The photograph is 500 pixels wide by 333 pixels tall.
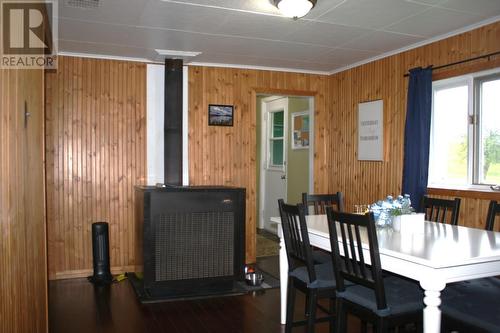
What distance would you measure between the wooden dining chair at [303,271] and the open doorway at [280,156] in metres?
2.74

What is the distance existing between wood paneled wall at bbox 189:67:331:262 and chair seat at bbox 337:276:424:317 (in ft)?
9.32

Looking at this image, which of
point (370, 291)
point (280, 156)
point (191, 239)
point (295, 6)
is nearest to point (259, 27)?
point (295, 6)

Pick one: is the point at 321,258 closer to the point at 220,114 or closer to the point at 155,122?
the point at 220,114

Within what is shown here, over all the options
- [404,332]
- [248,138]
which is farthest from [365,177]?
[404,332]

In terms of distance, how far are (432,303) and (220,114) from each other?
351 cm

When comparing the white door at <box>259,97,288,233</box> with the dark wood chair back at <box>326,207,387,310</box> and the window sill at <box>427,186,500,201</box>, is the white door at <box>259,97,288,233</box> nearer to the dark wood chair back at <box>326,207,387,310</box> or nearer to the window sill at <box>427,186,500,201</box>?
the window sill at <box>427,186,500,201</box>

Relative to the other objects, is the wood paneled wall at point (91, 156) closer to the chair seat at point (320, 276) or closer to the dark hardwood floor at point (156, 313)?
the dark hardwood floor at point (156, 313)

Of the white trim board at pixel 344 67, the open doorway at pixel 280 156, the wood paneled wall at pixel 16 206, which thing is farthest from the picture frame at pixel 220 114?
the wood paneled wall at pixel 16 206

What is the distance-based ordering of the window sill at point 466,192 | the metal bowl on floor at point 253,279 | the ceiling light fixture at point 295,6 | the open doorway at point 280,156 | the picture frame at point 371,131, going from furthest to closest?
the open doorway at point 280,156
the picture frame at point 371,131
the metal bowl on floor at point 253,279
the window sill at point 466,192
the ceiling light fixture at point 295,6

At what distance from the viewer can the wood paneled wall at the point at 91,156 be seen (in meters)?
4.39

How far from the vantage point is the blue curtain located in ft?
12.7

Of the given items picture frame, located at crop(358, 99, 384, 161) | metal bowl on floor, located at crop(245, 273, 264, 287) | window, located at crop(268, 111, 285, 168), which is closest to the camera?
metal bowl on floor, located at crop(245, 273, 264, 287)

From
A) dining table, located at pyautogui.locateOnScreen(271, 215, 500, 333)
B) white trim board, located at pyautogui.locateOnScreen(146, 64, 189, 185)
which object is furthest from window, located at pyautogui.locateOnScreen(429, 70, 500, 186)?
white trim board, located at pyautogui.locateOnScreen(146, 64, 189, 185)

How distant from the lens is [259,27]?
142 inches
